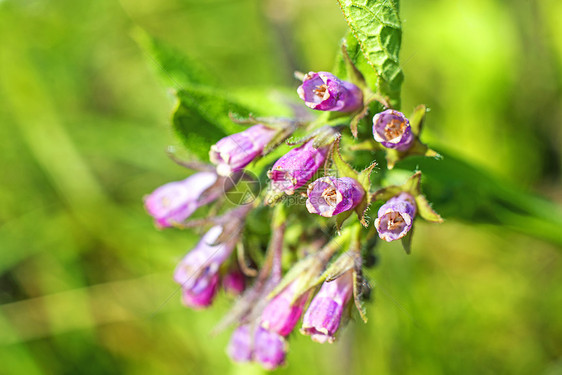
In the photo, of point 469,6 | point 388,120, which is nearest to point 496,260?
point 469,6

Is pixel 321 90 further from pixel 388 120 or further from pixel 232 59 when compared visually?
pixel 232 59

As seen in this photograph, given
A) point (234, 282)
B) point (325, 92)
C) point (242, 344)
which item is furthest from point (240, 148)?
point (242, 344)

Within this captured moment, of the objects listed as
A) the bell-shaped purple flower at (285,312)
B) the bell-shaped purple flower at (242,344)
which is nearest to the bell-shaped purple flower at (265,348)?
the bell-shaped purple flower at (242,344)

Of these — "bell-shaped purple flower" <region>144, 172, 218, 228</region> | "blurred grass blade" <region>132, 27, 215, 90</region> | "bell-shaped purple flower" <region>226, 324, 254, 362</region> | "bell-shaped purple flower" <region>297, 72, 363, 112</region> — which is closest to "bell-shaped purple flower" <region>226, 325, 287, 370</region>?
"bell-shaped purple flower" <region>226, 324, 254, 362</region>

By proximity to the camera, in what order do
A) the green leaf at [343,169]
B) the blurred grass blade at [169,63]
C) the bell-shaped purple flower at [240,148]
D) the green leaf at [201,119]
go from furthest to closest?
the blurred grass blade at [169,63] < the green leaf at [201,119] < the bell-shaped purple flower at [240,148] < the green leaf at [343,169]

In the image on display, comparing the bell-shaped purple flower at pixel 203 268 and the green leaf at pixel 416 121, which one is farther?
the bell-shaped purple flower at pixel 203 268

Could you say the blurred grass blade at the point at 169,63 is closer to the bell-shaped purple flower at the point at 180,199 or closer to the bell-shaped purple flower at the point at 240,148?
the bell-shaped purple flower at the point at 180,199

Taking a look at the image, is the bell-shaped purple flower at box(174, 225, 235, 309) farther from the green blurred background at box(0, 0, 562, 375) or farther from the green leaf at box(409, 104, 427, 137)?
the green blurred background at box(0, 0, 562, 375)
